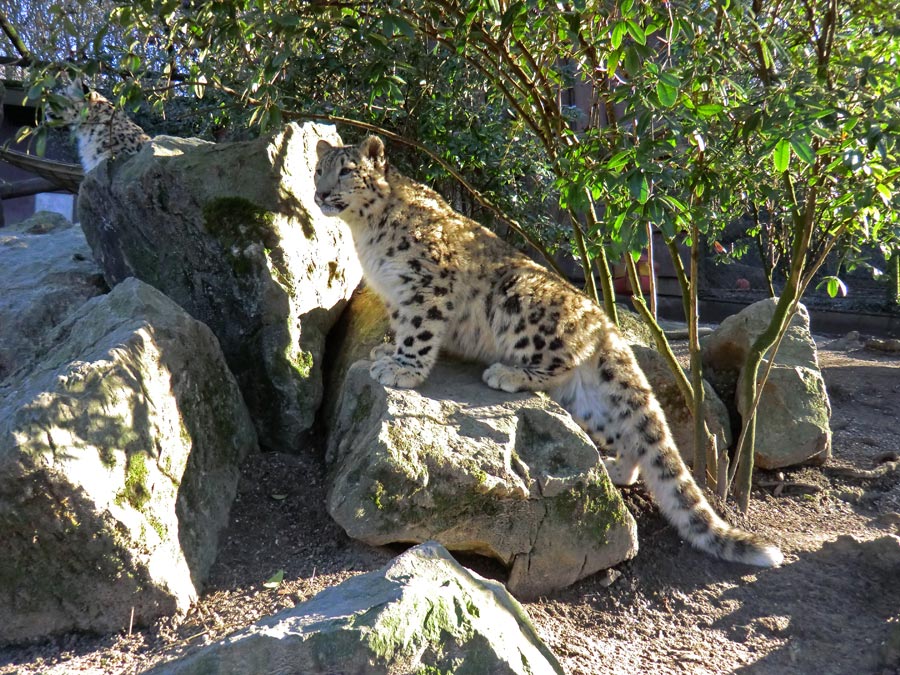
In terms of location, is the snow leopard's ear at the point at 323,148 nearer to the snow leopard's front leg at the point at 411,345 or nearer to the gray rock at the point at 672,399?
the snow leopard's front leg at the point at 411,345

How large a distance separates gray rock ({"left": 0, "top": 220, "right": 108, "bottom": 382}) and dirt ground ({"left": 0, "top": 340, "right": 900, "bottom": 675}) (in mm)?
2218

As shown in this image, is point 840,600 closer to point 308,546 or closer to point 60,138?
point 308,546

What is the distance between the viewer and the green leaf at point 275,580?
11.7 feet

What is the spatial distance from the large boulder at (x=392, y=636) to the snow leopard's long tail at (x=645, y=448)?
1.82 meters

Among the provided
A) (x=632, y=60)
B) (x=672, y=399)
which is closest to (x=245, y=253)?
(x=632, y=60)

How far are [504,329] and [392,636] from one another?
2.55 meters

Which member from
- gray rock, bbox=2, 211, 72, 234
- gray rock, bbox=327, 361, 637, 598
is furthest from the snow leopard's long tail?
gray rock, bbox=2, 211, 72, 234

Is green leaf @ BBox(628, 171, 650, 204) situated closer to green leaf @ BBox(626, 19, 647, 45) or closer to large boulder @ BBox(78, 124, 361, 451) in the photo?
green leaf @ BBox(626, 19, 647, 45)

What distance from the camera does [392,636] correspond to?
2381mm

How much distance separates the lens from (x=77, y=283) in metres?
5.99

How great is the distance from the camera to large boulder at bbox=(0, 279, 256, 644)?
3.11 meters

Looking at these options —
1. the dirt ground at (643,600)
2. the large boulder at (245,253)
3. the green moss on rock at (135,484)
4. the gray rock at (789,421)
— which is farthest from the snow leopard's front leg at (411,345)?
the gray rock at (789,421)

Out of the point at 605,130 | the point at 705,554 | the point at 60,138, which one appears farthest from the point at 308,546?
the point at 60,138

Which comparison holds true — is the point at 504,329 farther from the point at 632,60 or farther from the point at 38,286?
the point at 38,286
